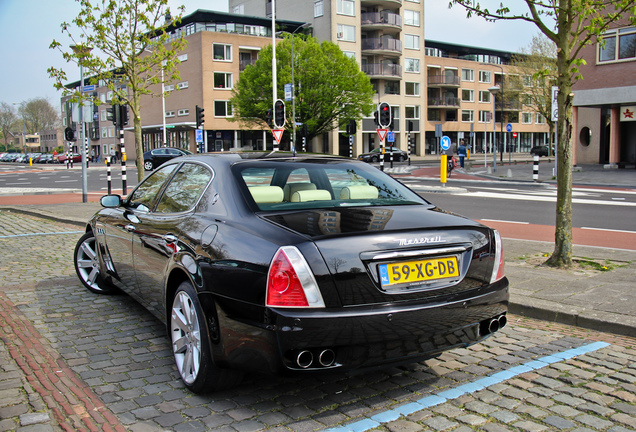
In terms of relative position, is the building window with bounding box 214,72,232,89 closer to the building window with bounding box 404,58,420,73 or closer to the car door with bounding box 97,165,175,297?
the building window with bounding box 404,58,420,73

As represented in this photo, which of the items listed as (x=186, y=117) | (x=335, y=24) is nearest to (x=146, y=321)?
(x=186, y=117)

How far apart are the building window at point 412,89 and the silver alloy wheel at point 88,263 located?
224 feet

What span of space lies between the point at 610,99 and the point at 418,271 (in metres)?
31.5

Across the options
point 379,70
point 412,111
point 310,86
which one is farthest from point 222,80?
point 412,111

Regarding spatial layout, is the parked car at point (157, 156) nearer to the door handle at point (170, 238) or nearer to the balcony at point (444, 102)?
the door handle at point (170, 238)

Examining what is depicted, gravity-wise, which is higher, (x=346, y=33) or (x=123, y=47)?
(x=346, y=33)

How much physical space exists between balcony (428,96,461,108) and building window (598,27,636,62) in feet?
147

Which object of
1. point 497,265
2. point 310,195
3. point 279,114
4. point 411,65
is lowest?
point 497,265

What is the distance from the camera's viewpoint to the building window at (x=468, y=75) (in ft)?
262

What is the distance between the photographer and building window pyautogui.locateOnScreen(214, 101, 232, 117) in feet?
195

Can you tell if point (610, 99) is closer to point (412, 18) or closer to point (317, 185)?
point (317, 185)

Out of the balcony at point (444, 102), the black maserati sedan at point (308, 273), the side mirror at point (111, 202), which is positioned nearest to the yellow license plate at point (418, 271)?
the black maserati sedan at point (308, 273)

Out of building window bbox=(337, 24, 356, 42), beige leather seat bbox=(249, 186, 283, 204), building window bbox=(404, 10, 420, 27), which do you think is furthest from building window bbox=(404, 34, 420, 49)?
beige leather seat bbox=(249, 186, 283, 204)

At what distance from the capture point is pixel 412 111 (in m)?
72.5
